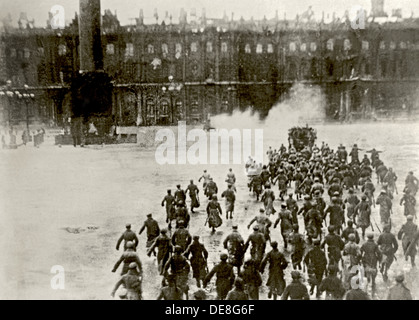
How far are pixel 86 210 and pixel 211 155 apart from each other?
33.2 feet

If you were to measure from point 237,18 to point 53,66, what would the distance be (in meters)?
17.6

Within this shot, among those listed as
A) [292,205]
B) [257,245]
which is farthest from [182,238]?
[292,205]

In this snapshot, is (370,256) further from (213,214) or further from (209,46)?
(209,46)

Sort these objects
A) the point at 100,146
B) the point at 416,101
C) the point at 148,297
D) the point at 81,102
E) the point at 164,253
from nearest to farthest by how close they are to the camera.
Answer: the point at 148,297, the point at 164,253, the point at 100,146, the point at 81,102, the point at 416,101

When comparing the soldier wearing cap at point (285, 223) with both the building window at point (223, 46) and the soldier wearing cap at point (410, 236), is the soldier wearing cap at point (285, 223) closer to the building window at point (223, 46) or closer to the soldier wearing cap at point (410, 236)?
the soldier wearing cap at point (410, 236)

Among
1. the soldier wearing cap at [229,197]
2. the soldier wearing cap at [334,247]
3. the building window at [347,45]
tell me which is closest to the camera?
the soldier wearing cap at [334,247]

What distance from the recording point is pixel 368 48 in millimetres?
41094

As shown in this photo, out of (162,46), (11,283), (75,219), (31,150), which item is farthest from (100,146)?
(162,46)

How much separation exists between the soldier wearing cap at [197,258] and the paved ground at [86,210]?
29cm

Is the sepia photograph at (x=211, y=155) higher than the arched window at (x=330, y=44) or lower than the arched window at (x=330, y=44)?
lower

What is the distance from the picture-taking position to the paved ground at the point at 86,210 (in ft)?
30.6

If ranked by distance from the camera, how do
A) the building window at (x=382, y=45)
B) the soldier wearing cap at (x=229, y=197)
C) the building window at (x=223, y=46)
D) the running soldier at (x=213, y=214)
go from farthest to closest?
the building window at (x=223, y=46) < the building window at (x=382, y=45) < the soldier wearing cap at (x=229, y=197) < the running soldier at (x=213, y=214)

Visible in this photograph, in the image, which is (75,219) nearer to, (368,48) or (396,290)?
(396,290)

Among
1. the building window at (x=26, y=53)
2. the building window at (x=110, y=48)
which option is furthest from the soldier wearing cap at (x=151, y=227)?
the building window at (x=110, y=48)
